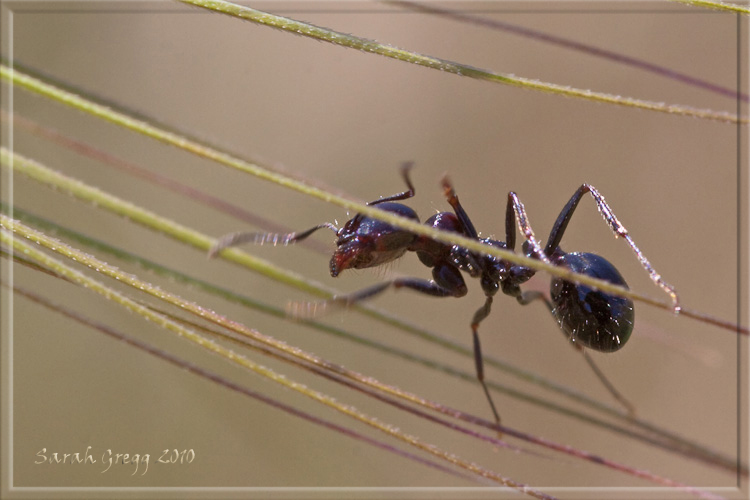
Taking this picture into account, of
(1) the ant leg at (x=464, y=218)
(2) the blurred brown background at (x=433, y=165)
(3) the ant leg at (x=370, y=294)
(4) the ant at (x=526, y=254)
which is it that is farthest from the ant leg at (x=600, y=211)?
(2) the blurred brown background at (x=433, y=165)

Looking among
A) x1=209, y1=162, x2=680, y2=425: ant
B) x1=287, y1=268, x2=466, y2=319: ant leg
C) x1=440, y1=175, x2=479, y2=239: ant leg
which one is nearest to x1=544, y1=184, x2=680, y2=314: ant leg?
x1=209, y1=162, x2=680, y2=425: ant

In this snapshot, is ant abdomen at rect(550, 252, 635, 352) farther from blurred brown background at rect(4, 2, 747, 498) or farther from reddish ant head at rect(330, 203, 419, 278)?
blurred brown background at rect(4, 2, 747, 498)

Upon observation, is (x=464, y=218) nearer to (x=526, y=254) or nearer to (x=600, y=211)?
(x=526, y=254)

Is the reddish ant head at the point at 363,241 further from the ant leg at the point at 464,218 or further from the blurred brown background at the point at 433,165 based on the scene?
the blurred brown background at the point at 433,165

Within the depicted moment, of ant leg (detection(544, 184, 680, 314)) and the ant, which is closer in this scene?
ant leg (detection(544, 184, 680, 314))

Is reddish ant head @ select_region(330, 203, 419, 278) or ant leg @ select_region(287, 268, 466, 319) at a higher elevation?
reddish ant head @ select_region(330, 203, 419, 278)

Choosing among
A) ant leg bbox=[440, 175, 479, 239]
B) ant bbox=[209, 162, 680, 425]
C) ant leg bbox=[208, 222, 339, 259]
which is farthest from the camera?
ant leg bbox=[440, 175, 479, 239]

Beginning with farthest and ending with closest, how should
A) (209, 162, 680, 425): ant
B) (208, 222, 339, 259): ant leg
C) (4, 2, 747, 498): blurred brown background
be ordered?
1. (4, 2, 747, 498): blurred brown background
2. (209, 162, 680, 425): ant
3. (208, 222, 339, 259): ant leg

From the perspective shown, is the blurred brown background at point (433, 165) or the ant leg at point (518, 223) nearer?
the ant leg at point (518, 223)
